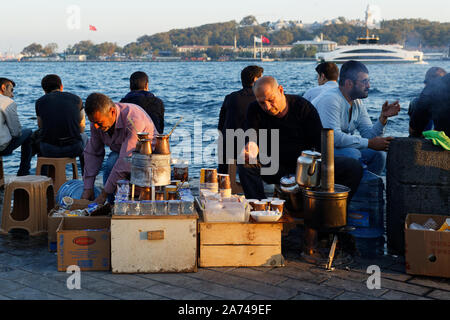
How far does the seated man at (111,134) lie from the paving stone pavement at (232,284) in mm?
886

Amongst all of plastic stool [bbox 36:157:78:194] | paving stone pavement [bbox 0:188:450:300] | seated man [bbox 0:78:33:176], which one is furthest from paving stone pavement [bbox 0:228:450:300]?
seated man [bbox 0:78:33:176]

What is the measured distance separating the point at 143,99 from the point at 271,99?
2419 mm

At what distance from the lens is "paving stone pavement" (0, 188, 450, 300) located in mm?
3758

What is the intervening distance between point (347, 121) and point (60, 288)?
3.11 m

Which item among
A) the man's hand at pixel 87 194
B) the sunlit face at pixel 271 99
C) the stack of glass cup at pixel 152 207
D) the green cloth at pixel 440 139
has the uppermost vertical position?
the sunlit face at pixel 271 99

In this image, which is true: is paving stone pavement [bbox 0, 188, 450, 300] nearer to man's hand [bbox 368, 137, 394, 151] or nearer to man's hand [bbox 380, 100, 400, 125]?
man's hand [bbox 368, 137, 394, 151]

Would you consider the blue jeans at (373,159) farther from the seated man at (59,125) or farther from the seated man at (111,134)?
the seated man at (59,125)

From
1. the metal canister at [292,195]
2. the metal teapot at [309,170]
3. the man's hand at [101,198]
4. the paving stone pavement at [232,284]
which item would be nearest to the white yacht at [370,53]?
the metal canister at [292,195]

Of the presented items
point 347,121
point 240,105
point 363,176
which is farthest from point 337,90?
point 240,105

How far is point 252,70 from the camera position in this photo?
6.77m

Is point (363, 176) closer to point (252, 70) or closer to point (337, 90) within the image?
point (337, 90)

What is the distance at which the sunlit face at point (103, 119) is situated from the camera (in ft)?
15.4
